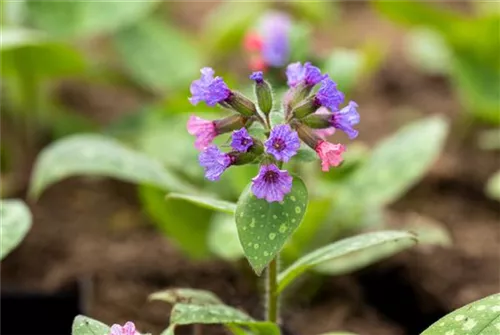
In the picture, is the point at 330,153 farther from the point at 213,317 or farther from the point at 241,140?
the point at 213,317

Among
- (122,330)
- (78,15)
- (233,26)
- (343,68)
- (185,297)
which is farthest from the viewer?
(233,26)

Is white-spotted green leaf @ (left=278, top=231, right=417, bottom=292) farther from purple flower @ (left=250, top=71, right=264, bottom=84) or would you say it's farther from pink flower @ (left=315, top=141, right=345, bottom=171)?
purple flower @ (left=250, top=71, right=264, bottom=84)

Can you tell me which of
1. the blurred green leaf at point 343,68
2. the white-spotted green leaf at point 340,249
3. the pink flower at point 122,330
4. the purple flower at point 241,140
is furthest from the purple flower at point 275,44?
the pink flower at point 122,330

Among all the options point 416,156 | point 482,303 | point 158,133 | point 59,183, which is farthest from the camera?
point 59,183

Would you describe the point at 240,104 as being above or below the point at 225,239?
above

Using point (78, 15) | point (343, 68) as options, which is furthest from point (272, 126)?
point (78, 15)

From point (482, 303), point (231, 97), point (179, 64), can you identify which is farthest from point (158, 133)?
point (482, 303)

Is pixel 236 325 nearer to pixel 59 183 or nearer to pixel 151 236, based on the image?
pixel 151 236
